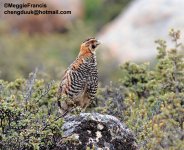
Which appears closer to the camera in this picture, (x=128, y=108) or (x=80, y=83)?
(x=128, y=108)

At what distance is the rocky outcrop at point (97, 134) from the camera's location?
914cm

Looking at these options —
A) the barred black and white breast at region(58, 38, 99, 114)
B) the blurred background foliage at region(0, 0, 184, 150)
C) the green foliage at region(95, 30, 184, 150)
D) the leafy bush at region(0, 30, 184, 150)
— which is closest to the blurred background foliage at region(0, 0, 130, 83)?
the blurred background foliage at region(0, 0, 184, 150)

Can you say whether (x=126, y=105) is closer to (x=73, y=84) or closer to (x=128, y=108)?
(x=128, y=108)

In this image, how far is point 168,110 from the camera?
28.6ft

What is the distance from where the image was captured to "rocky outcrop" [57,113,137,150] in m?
9.14

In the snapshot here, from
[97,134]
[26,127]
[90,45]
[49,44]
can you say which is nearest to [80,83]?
[90,45]

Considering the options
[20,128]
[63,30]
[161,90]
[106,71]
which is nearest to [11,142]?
[20,128]

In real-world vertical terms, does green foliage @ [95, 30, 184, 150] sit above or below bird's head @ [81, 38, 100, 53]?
below

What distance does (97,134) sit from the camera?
925cm

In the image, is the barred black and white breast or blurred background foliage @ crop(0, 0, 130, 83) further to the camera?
blurred background foliage @ crop(0, 0, 130, 83)

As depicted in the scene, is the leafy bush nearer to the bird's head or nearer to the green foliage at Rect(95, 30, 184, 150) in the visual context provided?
the green foliage at Rect(95, 30, 184, 150)

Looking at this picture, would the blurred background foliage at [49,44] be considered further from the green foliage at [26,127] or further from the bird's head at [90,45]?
the green foliage at [26,127]

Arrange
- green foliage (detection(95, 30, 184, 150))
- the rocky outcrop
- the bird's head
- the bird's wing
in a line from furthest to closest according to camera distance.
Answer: the bird's head, the bird's wing, the rocky outcrop, green foliage (detection(95, 30, 184, 150))

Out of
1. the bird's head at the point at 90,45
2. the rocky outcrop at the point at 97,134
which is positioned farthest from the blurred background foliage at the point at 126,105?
the bird's head at the point at 90,45
